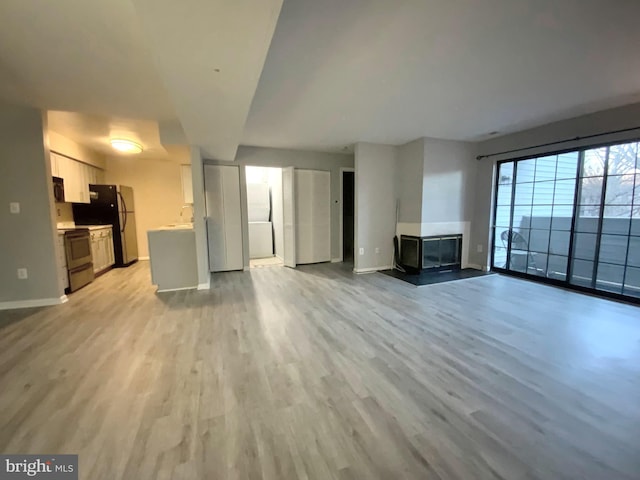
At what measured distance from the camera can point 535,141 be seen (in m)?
4.24

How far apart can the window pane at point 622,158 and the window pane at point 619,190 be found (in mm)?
78

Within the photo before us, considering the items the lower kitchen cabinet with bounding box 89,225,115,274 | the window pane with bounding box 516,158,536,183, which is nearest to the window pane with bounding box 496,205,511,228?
the window pane with bounding box 516,158,536,183

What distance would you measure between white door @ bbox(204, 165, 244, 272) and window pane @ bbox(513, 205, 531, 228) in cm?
509

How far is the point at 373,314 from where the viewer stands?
3.06 m

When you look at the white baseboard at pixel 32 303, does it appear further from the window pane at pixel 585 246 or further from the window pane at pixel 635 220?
the window pane at pixel 635 220

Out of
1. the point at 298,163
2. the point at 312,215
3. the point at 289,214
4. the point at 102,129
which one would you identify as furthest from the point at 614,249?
the point at 102,129

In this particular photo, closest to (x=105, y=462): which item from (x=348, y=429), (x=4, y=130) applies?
(x=348, y=429)

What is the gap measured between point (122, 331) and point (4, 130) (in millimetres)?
2836

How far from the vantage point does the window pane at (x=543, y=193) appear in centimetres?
425

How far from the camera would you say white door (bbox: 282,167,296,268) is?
532 cm

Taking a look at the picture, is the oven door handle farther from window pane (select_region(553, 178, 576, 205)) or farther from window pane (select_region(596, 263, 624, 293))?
window pane (select_region(596, 263, 624, 293))

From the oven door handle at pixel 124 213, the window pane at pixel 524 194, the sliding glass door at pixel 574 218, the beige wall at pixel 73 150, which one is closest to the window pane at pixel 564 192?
the sliding glass door at pixel 574 218

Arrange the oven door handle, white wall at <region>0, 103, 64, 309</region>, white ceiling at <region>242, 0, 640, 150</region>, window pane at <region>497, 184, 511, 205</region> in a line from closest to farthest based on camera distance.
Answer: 1. white ceiling at <region>242, 0, 640, 150</region>
2. white wall at <region>0, 103, 64, 309</region>
3. window pane at <region>497, 184, 511, 205</region>
4. the oven door handle

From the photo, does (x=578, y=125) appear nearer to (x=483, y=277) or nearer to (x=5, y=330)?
(x=483, y=277)
